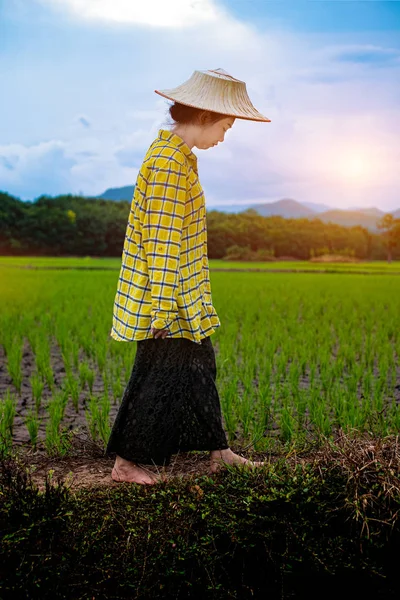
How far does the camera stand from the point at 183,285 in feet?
8.77

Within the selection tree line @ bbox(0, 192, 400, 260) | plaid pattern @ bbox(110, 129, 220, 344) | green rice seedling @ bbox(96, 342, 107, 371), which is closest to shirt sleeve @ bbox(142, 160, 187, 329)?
plaid pattern @ bbox(110, 129, 220, 344)

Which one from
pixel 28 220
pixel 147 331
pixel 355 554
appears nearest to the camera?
pixel 355 554

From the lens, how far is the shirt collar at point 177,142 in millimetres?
2641

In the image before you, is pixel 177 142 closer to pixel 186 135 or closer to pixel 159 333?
pixel 186 135

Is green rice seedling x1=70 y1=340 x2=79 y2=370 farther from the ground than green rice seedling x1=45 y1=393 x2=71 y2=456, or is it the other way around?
green rice seedling x1=45 y1=393 x2=71 y2=456

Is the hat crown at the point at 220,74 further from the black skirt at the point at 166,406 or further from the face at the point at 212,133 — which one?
the black skirt at the point at 166,406

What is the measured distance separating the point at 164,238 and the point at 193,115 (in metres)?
0.51

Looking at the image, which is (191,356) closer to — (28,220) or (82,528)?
(82,528)

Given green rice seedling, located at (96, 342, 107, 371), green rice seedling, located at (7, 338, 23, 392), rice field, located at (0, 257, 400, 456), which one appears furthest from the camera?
green rice seedling, located at (96, 342, 107, 371)

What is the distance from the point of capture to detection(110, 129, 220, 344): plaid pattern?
2.54m

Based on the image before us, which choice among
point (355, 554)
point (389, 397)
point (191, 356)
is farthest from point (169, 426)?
point (389, 397)

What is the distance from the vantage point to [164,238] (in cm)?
253

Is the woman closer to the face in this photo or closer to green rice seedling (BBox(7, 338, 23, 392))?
the face

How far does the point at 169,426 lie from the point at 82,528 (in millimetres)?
525
